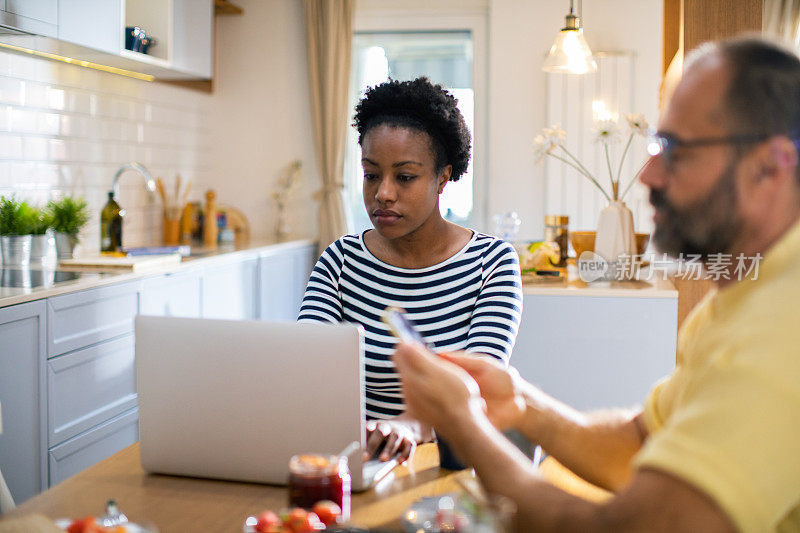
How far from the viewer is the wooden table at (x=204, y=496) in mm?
1194

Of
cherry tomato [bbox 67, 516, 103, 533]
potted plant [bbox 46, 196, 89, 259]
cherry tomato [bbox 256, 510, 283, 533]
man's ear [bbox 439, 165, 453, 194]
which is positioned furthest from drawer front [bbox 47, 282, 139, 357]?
cherry tomato [bbox 256, 510, 283, 533]

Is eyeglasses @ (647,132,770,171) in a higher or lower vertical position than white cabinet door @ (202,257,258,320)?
higher

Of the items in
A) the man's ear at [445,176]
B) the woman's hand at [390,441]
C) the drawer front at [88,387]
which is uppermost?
the man's ear at [445,176]

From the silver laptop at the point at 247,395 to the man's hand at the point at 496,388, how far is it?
207 millimetres

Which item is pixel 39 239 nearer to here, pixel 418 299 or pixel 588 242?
pixel 418 299

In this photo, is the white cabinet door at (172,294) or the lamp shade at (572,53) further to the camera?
the lamp shade at (572,53)

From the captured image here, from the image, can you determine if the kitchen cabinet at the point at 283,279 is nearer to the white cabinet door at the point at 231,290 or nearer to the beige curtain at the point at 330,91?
the white cabinet door at the point at 231,290

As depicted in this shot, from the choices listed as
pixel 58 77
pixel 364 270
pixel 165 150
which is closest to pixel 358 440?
pixel 364 270

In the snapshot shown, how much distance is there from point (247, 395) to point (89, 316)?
172cm

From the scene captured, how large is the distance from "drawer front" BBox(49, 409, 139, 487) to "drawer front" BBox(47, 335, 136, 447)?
29mm

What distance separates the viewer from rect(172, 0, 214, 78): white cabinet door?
404 centimetres

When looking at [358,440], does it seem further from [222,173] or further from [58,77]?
[222,173]

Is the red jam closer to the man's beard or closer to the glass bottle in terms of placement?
the man's beard

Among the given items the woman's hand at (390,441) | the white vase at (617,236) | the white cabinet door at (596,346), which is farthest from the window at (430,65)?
the woman's hand at (390,441)
